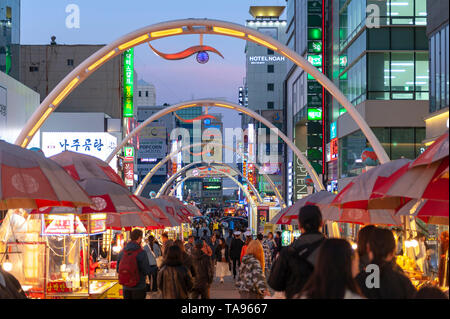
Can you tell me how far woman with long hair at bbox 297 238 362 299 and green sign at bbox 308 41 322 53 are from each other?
3810 centimetres

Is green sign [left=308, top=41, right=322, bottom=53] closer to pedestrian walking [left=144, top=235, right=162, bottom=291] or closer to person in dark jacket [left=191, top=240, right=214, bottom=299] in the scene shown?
pedestrian walking [left=144, top=235, right=162, bottom=291]

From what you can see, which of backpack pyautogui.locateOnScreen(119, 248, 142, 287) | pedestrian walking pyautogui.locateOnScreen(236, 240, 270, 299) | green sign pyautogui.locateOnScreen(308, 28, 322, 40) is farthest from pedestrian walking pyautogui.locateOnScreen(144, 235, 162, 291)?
green sign pyautogui.locateOnScreen(308, 28, 322, 40)

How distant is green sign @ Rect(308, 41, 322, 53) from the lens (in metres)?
41.8

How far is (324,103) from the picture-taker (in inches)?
1742

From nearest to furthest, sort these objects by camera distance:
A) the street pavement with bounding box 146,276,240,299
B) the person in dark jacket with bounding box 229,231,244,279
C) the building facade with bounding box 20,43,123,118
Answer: the street pavement with bounding box 146,276,240,299, the person in dark jacket with bounding box 229,231,244,279, the building facade with bounding box 20,43,123,118

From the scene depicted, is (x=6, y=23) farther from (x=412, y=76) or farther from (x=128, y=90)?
(x=128, y=90)

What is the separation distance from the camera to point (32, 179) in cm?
841

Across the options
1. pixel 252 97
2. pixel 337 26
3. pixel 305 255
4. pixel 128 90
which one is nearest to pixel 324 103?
pixel 337 26

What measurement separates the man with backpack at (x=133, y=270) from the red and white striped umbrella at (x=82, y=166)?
8.54 ft

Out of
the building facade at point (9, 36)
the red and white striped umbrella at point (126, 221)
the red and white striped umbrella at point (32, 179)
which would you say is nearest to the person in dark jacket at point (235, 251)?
the red and white striped umbrella at point (126, 221)

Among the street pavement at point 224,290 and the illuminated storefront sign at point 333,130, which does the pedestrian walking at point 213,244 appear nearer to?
the street pavement at point 224,290

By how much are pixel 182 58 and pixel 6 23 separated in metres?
14.8

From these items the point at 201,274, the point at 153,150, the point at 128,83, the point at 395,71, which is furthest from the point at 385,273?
the point at 153,150

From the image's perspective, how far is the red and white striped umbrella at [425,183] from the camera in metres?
6.93
